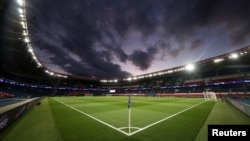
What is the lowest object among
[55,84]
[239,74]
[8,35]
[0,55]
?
[55,84]

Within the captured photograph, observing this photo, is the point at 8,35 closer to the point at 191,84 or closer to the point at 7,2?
the point at 7,2

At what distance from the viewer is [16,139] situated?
5.57 meters

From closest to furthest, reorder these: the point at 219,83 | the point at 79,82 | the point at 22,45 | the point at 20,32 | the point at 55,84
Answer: the point at 20,32, the point at 22,45, the point at 219,83, the point at 55,84, the point at 79,82

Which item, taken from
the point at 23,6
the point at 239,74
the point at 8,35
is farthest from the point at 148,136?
the point at 239,74

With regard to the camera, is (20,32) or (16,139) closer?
(16,139)

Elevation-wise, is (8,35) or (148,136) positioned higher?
(8,35)

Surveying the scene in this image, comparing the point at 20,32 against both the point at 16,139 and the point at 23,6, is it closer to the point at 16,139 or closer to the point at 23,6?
the point at 23,6

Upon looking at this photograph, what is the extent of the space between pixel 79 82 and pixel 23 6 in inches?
3675

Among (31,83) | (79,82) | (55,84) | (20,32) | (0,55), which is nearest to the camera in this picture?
(20,32)

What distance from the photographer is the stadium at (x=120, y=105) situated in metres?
6.34

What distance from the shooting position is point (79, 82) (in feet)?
340

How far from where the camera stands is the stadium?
634 cm

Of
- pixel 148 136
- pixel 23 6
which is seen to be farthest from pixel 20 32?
pixel 148 136

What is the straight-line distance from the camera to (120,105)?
2017 centimetres
